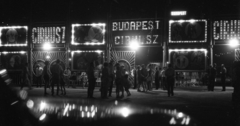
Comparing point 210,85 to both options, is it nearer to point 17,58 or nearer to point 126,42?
point 126,42

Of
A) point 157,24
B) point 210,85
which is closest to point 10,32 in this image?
point 157,24

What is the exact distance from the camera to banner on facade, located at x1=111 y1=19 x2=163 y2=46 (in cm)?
2502

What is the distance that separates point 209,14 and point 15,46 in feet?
56.8

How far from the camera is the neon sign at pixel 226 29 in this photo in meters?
23.5

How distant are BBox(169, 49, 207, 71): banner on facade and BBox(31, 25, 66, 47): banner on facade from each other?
9.56 metres

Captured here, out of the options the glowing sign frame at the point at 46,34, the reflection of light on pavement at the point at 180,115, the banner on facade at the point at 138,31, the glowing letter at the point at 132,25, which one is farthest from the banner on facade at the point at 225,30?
the reflection of light on pavement at the point at 180,115

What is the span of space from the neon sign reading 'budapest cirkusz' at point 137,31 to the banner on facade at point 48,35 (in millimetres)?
4731

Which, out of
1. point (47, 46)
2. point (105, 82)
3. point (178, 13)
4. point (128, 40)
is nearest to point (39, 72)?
point (47, 46)

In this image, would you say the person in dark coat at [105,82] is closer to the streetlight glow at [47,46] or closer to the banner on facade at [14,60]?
the streetlight glow at [47,46]

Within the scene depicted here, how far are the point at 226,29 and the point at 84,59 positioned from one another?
11862 mm

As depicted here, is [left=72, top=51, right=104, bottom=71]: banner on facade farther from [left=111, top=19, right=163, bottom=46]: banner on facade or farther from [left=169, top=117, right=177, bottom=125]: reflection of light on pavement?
[left=169, top=117, right=177, bottom=125]: reflection of light on pavement

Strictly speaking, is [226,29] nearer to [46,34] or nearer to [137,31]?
[137,31]

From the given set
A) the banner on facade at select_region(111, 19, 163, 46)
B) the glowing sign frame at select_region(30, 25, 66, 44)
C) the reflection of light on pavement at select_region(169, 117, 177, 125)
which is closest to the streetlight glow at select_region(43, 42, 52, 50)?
the glowing sign frame at select_region(30, 25, 66, 44)

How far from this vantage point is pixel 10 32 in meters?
28.4
